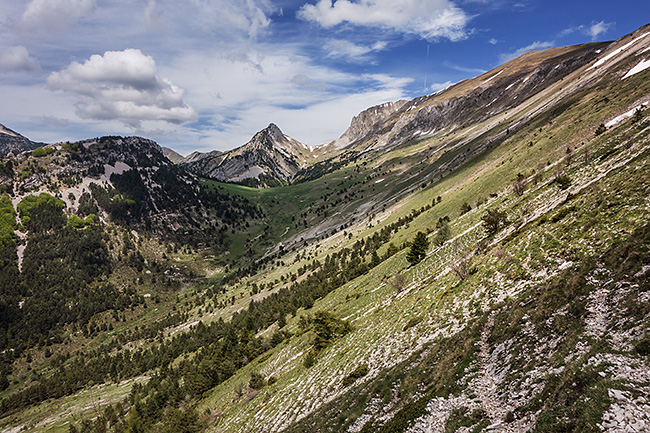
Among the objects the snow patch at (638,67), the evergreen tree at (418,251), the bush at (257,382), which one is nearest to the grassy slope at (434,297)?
the bush at (257,382)

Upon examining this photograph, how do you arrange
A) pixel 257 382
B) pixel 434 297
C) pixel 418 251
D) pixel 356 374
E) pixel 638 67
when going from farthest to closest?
pixel 638 67 < pixel 418 251 < pixel 257 382 < pixel 434 297 < pixel 356 374

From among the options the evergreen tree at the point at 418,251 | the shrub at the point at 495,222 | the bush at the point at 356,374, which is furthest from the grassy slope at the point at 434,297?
the evergreen tree at the point at 418,251

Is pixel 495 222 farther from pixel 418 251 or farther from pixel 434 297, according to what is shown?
pixel 434 297

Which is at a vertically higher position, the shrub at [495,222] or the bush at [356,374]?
the shrub at [495,222]

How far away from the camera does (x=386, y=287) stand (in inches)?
1791

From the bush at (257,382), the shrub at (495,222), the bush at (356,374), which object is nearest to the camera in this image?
the bush at (356,374)

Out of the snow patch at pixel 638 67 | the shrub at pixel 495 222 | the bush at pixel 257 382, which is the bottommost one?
the bush at pixel 257 382

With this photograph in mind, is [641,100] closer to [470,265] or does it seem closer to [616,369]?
[470,265]

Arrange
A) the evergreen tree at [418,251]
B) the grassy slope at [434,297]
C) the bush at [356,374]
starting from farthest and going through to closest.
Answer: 1. the evergreen tree at [418,251]
2. the bush at [356,374]
3. the grassy slope at [434,297]

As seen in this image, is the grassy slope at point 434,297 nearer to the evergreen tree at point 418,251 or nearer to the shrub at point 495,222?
the shrub at point 495,222

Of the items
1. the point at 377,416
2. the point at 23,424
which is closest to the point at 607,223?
the point at 377,416

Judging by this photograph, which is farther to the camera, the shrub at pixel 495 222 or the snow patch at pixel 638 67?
the snow patch at pixel 638 67

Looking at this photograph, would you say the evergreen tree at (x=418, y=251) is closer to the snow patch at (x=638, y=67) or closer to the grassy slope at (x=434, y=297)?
the grassy slope at (x=434, y=297)

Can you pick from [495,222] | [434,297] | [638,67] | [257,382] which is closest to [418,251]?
[495,222]
